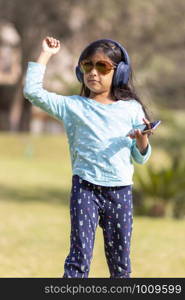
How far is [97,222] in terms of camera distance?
5.14 metres

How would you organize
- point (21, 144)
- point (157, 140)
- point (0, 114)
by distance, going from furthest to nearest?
point (0, 114) < point (21, 144) < point (157, 140)

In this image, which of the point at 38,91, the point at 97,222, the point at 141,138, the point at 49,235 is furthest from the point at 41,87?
the point at 49,235

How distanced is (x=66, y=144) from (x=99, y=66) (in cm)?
2751

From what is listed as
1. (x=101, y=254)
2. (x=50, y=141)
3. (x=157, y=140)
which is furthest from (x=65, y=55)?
(x=101, y=254)

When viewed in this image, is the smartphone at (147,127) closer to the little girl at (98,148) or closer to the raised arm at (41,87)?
the little girl at (98,148)

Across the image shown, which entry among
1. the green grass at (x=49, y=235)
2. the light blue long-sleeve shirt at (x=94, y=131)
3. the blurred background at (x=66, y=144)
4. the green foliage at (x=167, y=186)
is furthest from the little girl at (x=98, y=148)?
the green foliage at (x=167, y=186)

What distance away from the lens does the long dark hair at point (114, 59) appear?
5219mm

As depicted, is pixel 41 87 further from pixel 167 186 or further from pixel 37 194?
pixel 37 194

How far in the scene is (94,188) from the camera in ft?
16.8

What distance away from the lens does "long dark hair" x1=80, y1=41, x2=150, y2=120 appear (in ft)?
17.1

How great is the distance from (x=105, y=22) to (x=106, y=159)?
2919cm

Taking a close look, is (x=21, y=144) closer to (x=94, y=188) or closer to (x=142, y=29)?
(x=142, y=29)

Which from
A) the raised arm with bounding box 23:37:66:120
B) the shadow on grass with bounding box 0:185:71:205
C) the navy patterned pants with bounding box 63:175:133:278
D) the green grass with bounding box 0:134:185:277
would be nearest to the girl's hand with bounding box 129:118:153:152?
the navy patterned pants with bounding box 63:175:133:278

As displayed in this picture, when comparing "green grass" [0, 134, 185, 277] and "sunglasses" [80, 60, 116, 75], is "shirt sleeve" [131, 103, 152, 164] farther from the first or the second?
"green grass" [0, 134, 185, 277]
